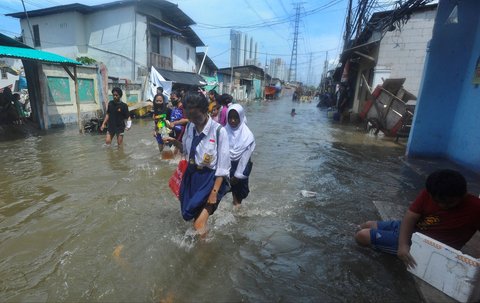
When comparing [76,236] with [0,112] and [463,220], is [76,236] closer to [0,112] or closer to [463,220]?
[463,220]

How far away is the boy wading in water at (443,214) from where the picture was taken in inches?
95.8

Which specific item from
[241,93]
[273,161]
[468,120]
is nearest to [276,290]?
[273,161]

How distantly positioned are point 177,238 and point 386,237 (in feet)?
7.95

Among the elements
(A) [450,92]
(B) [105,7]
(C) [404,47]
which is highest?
(B) [105,7]

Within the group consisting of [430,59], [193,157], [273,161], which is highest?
[430,59]

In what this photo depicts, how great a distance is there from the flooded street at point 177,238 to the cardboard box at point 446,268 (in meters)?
0.27

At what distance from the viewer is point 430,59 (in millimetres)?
7367

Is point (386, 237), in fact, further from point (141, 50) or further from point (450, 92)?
point (141, 50)

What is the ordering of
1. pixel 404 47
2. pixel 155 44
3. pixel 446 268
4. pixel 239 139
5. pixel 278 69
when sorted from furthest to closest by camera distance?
pixel 278 69
pixel 155 44
pixel 404 47
pixel 239 139
pixel 446 268

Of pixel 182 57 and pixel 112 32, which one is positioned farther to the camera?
pixel 182 57

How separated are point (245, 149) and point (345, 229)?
1.79m

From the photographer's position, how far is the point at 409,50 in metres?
13.3

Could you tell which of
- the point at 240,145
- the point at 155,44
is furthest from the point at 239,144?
the point at 155,44

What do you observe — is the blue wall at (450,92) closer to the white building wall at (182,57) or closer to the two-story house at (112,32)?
the two-story house at (112,32)
